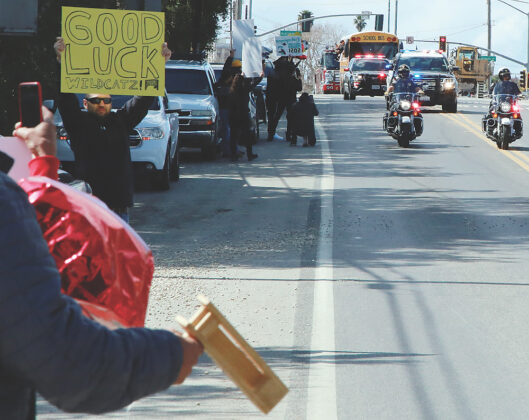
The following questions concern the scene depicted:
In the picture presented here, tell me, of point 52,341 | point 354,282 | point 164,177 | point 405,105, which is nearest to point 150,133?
point 164,177

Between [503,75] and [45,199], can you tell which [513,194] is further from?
[45,199]

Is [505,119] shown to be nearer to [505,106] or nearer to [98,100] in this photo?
[505,106]

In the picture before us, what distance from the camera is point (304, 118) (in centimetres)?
2467

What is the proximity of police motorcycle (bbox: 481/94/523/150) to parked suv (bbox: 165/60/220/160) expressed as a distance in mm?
6697

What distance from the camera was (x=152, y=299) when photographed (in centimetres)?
848

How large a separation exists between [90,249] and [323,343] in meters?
4.97

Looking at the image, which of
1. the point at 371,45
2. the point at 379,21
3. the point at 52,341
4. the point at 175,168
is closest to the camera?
the point at 52,341

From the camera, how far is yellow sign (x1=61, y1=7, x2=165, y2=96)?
7809 mm

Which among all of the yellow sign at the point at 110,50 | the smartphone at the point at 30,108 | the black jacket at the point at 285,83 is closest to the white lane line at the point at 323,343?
the yellow sign at the point at 110,50

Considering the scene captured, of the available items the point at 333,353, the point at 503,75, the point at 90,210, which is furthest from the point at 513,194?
the point at 90,210

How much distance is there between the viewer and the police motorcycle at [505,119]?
23562 mm

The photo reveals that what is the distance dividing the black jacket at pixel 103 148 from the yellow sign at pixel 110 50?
0.24 meters

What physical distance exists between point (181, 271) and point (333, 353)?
11.0 ft

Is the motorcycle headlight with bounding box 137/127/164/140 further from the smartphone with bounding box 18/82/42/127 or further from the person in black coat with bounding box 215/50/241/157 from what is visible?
the smartphone with bounding box 18/82/42/127
